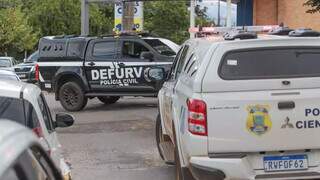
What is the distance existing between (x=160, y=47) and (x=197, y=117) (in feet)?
36.9

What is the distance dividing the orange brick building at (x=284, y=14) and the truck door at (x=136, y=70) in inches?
242

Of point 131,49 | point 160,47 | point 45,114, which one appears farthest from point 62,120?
point 131,49

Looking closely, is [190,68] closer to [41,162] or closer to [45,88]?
[41,162]

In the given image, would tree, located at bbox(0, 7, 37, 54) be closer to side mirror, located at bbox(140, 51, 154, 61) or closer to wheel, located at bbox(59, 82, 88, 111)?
wheel, located at bbox(59, 82, 88, 111)

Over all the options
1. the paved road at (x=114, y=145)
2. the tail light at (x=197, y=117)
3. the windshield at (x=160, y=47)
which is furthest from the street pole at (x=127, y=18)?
the tail light at (x=197, y=117)

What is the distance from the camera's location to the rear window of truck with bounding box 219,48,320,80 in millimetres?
6840

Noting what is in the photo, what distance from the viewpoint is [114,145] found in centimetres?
1246

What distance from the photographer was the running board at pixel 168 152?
29.4 ft

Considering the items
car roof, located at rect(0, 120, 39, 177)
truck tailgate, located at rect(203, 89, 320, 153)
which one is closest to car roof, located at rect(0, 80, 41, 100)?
truck tailgate, located at rect(203, 89, 320, 153)

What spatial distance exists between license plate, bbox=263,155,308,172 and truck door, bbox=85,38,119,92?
11.5 meters

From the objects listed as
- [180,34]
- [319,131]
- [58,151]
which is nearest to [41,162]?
[58,151]

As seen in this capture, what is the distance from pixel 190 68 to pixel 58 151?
7.19 ft

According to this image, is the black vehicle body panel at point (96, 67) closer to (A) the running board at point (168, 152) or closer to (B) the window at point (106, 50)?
(B) the window at point (106, 50)

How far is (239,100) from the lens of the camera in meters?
6.54
